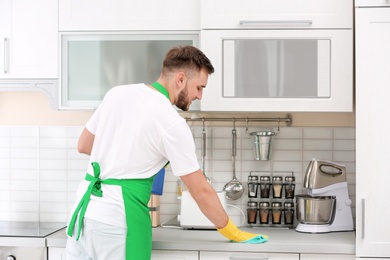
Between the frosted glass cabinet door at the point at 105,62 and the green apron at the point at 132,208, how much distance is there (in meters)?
0.64

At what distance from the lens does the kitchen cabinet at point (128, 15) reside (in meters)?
3.13

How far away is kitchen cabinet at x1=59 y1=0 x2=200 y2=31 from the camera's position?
10.3 feet

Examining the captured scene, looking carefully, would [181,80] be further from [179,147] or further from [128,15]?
[128,15]

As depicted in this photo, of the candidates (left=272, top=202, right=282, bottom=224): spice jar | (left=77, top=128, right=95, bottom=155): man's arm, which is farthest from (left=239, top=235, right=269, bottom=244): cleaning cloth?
(left=77, top=128, right=95, bottom=155): man's arm

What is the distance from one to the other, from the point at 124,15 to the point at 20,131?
Result: 0.96 m

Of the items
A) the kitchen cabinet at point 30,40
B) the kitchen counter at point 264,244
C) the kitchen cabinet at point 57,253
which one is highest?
the kitchen cabinet at point 30,40

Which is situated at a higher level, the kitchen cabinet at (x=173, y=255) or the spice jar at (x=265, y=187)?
the spice jar at (x=265, y=187)

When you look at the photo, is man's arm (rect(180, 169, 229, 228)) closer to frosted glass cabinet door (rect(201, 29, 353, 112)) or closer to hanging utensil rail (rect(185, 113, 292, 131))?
frosted glass cabinet door (rect(201, 29, 353, 112))

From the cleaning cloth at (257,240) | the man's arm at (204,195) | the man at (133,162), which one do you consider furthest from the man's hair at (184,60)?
the cleaning cloth at (257,240)

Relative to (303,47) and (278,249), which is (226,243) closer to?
(278,249)

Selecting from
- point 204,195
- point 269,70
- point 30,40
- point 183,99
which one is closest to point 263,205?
point 269,70

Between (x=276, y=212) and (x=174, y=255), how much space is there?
67cm

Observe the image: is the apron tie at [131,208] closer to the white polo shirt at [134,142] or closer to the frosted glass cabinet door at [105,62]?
the white polo shirt at [134,142]
